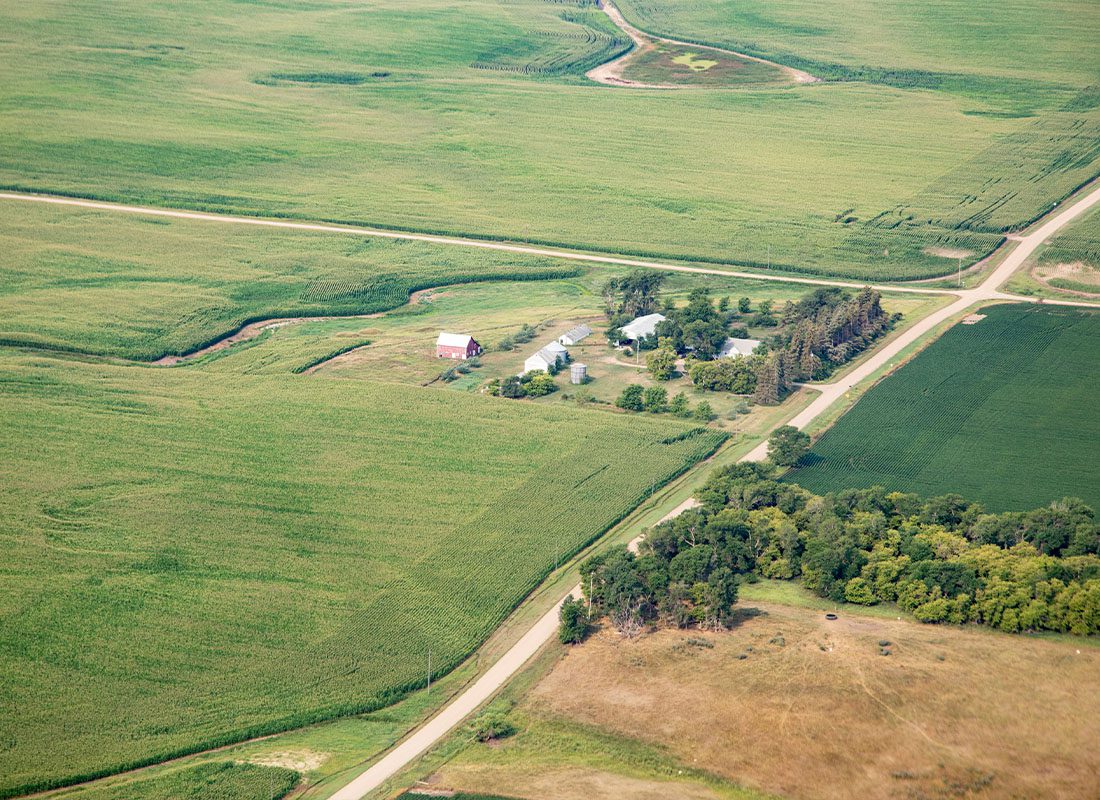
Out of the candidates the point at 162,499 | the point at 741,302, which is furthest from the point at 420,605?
the point at 741,302

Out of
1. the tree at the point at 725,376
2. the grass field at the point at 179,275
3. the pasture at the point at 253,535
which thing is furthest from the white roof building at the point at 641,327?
the grass field at the point at 179,275

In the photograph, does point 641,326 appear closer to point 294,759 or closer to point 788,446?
point 788,446

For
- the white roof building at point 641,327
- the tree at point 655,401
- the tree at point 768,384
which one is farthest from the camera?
the white roof building at point 641,327

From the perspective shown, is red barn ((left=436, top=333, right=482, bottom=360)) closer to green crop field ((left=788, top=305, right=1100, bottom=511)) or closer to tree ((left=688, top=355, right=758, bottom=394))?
tree ((left=688, top=355, right=758, bottom=394))

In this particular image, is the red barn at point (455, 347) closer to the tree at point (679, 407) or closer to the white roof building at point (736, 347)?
the tree at point (679, 407)

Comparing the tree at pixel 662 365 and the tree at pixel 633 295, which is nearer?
the tree at pixel 662 365

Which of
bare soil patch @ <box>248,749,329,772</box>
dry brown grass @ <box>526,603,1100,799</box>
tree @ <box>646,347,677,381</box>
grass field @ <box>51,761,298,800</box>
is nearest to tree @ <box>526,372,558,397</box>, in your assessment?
tree @ <box>646,347,677,381</box>
